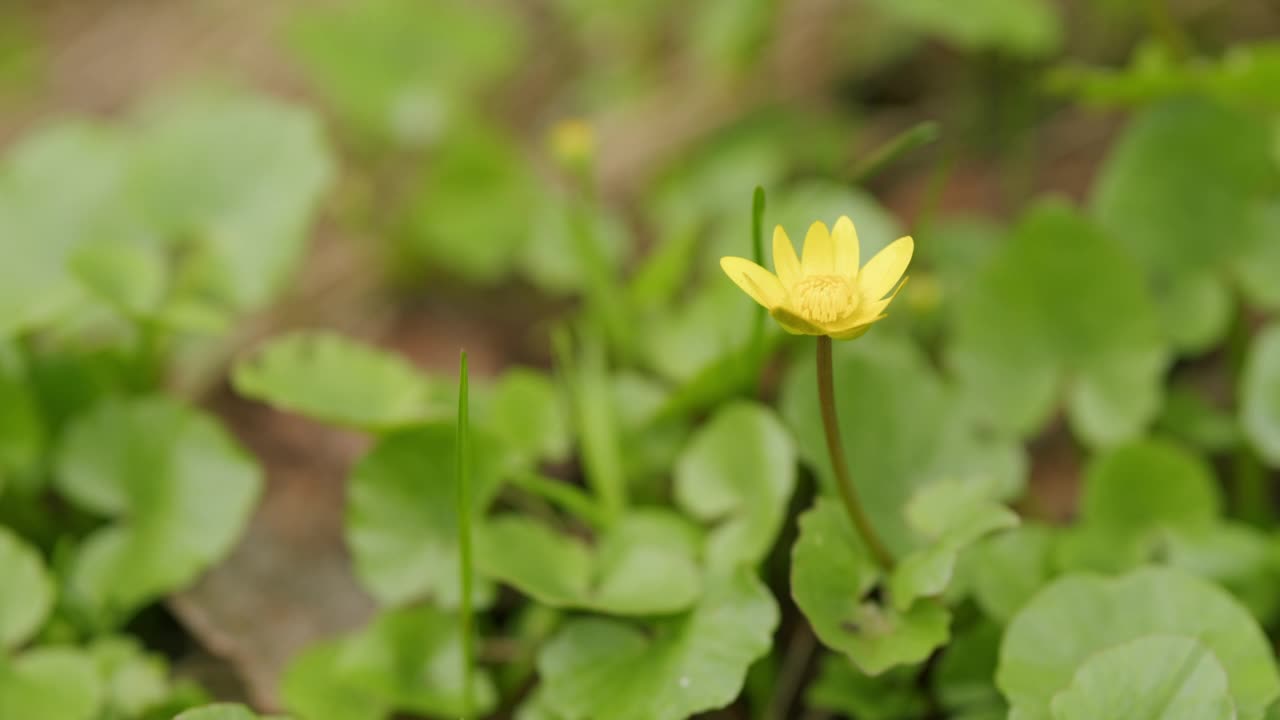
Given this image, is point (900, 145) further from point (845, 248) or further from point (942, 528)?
point (942, 528)

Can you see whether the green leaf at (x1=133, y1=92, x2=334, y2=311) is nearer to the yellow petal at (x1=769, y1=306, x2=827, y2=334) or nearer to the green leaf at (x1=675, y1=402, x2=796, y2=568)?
the green leaf at (x1=675, y1=402, x2=796, y2=568)

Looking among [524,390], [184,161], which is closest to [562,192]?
[184,161]

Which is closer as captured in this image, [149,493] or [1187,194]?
[149,493]

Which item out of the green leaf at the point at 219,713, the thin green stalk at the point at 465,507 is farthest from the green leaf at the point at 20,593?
the thin green stalk at the point at 465,507

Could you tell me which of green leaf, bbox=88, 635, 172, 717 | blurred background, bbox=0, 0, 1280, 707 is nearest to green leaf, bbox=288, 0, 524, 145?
blurred background, bbox=0, 0, 1280, 707

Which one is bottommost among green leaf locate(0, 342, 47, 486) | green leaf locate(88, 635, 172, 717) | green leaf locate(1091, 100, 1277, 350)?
green leaf locate(88, 635, 172, 717)

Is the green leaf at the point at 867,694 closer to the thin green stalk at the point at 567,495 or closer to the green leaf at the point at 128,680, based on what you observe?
the thin green stalk at the point at 567,495

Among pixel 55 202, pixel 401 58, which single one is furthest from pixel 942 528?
pixel 401 58

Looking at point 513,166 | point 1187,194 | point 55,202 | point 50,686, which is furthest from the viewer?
point 513,166
